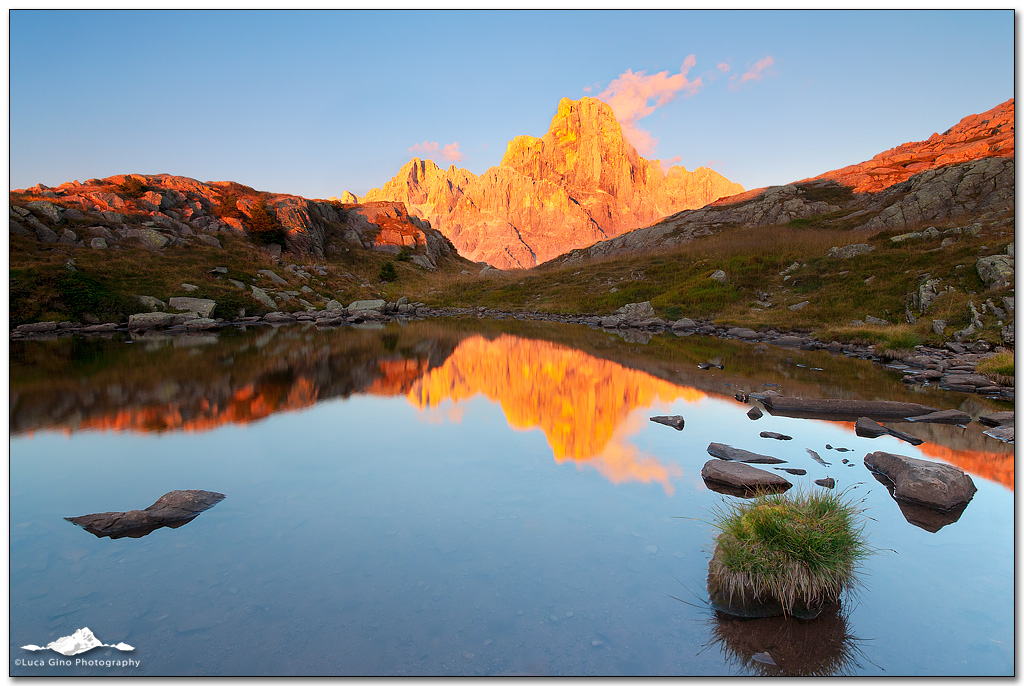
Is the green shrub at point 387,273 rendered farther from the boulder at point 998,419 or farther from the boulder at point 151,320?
the boulder at point 998,419

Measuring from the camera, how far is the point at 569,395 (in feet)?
59.8

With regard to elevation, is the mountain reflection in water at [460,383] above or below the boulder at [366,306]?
below

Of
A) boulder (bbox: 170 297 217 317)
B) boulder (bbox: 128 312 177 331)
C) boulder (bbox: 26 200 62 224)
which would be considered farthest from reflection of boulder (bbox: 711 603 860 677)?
boulder (bbox: 26 200 62 224)

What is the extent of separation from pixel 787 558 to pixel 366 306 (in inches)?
2234

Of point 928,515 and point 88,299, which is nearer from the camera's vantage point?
point 928,515

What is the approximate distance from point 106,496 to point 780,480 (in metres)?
13.0

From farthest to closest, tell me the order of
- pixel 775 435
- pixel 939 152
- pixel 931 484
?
pixel 939 152 < pixel 775 435 < pixel 931 484

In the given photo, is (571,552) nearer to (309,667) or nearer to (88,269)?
(309,667)

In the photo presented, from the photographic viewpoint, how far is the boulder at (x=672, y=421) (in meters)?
14.1

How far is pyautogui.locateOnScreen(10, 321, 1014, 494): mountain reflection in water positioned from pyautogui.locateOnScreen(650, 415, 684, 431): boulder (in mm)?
450

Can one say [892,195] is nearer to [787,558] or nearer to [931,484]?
[931,484]

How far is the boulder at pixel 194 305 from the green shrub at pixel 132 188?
1333 inches

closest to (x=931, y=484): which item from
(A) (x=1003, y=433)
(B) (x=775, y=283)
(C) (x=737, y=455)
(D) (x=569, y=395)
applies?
(C) (x=737, y=455)

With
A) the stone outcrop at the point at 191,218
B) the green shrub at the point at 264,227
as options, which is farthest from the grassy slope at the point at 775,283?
the green shrub at the point at 264,227
